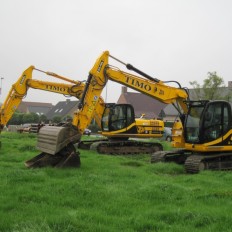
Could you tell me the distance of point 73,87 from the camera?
2191 cm

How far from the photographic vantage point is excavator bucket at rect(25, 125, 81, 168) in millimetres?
11713

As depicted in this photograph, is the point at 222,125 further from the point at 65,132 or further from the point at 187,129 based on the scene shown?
the point at 65,132

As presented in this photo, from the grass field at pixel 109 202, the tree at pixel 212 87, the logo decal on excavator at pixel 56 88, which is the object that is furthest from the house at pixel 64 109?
the grass field at pixel 109 202

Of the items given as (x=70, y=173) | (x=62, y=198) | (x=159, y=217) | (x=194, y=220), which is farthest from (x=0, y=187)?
(x=194, y=220)

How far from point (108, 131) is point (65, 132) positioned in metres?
8.25

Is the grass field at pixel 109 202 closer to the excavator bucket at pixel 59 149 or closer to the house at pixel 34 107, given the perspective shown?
the excavator bucket at pixel 59 149

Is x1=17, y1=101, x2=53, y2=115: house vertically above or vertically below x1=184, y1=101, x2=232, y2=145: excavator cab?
above

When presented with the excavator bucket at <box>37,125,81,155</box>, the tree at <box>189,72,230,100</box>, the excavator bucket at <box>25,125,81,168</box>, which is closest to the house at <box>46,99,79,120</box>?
the tree at <box>189,72,230,100</box>

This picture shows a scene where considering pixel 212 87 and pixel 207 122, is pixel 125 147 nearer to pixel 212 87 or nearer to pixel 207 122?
pixel 207 122

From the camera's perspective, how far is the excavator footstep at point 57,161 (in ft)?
38.6

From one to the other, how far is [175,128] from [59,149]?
5.02 metres

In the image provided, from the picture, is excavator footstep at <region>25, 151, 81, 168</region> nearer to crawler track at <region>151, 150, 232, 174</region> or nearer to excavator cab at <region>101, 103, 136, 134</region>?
crawler track at <region>151, 150, 232, 174</region>

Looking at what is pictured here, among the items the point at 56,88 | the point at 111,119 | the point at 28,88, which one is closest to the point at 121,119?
the point at 111,119

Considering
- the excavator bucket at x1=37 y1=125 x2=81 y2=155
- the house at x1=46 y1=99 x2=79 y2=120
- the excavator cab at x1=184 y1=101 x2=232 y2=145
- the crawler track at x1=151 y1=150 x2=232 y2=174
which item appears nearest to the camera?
the excavator bucket at x1=37 y1=125 x2=81 y2=155
